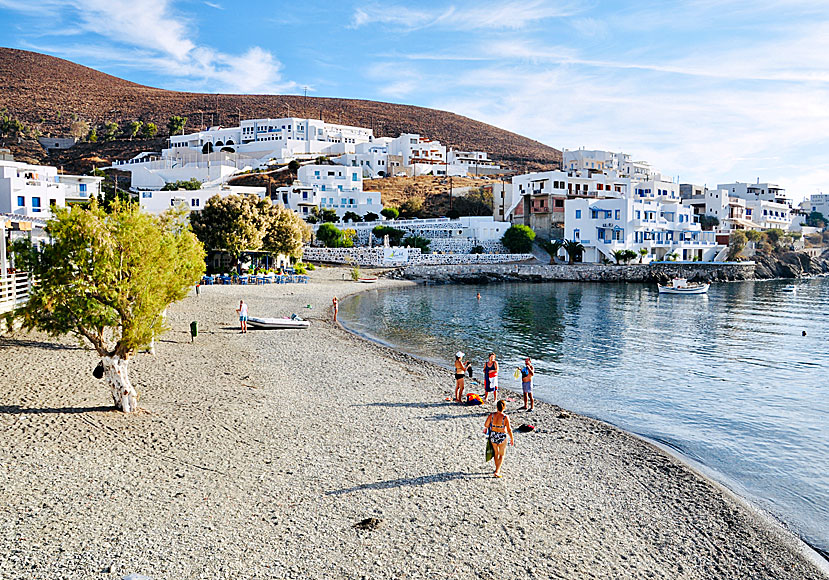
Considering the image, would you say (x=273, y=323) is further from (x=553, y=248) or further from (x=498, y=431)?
(x=553, y=248)

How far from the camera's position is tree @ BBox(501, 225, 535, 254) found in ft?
251

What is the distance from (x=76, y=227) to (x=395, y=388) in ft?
30.9

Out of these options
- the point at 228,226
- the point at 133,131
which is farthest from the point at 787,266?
the point at 133,131

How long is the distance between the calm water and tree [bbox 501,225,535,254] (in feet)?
81.7

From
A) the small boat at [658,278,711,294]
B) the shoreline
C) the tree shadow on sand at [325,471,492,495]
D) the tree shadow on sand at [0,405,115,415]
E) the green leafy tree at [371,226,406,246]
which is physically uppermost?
the green leafy tree at [371,226,406,246]

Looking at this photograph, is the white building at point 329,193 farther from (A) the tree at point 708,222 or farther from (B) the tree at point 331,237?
(A) the tree at point 708,222

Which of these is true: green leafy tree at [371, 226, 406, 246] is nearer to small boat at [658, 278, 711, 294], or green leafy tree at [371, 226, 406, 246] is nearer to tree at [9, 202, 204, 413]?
small boat at [658, 278, 711, 294]

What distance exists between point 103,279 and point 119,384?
2.38 metres

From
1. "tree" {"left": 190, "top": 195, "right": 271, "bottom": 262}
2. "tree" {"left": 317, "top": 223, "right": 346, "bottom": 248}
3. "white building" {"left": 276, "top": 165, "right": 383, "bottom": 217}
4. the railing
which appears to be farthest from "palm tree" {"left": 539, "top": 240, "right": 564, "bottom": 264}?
the railing

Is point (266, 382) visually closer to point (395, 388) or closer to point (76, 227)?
point (395, 388)

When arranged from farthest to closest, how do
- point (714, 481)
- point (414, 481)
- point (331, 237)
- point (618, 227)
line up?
point (618, 227) < point (331, 237) < point (714, 481) < point (414, 481)

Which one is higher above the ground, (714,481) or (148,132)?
(148,132)

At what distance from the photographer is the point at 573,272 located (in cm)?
6981

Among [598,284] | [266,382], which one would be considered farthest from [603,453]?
[598,284]
